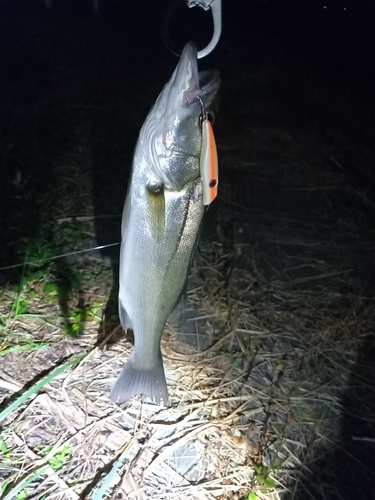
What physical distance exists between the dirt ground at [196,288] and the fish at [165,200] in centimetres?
55

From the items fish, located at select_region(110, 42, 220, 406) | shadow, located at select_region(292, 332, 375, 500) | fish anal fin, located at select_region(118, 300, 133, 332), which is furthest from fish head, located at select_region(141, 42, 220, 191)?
shadow, located at select_region(292, 332, 375, 500)

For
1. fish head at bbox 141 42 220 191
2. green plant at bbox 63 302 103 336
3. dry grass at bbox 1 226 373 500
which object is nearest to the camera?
fish head at bbox 141 42 220 191

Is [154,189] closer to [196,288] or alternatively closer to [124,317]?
[124,317]

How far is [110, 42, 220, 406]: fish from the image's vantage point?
123cm

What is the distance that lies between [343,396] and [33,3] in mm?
4236

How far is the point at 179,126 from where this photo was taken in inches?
49.2

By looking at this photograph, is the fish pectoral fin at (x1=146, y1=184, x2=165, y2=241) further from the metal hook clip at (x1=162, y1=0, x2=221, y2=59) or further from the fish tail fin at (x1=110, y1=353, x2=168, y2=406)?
the fish tail fin at (x1=110, y1=353, x2=168, y2=406)

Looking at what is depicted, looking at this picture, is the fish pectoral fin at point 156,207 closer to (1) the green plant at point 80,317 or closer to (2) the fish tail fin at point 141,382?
(2) the fish tail fin at point 141,382

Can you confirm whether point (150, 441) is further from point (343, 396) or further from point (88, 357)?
point (343, 396)

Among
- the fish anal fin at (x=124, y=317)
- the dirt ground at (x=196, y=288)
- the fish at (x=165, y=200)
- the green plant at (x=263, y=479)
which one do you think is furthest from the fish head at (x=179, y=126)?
the green plant at (x=263, y=479)

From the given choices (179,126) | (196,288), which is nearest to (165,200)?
(179,126)

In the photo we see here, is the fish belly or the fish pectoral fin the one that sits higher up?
the fish pectoral fin

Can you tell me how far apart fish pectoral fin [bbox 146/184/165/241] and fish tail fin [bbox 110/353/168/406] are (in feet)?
1.70

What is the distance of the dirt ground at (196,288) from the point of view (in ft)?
6.32
